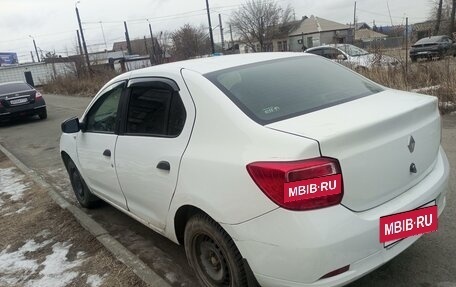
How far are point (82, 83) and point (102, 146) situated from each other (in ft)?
86.1

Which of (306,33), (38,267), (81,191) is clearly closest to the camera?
(38,267)

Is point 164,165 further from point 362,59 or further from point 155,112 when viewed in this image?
point 362,59

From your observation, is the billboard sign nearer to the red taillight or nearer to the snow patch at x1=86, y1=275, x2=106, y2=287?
the snow patch at x1=86, y1=275, x2=106, y2=287

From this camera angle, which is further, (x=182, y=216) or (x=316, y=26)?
(x=316, y=26)

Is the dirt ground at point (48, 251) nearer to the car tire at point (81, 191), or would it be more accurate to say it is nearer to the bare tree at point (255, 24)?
the car tire at point (81, 191)

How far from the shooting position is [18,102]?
48.1 feet

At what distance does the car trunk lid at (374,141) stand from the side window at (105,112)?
1.93 m

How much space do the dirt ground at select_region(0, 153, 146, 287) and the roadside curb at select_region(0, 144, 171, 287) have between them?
0.16 feet

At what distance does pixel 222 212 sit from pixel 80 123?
2.62 metres

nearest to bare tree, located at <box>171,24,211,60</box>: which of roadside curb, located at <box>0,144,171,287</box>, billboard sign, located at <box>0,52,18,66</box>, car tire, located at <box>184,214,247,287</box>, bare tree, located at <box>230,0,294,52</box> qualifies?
bare tree, located at <box>230,0,294,52</box>

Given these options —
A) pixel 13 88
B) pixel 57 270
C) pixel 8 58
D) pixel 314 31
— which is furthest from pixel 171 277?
pixel 8 58

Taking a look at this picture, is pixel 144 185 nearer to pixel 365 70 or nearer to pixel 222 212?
pixel 222 212

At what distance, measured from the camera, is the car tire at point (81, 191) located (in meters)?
5.04

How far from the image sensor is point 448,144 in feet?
20.2
